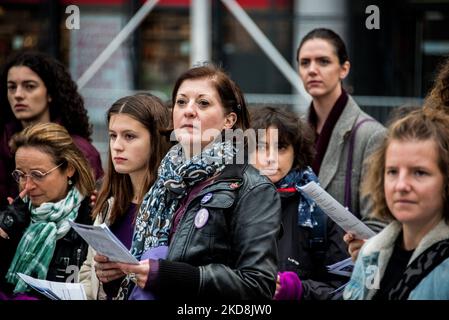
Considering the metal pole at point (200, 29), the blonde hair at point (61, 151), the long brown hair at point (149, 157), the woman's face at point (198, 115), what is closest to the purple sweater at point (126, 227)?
the long brown hair at point (149, 157)

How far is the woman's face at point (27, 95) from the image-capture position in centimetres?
582

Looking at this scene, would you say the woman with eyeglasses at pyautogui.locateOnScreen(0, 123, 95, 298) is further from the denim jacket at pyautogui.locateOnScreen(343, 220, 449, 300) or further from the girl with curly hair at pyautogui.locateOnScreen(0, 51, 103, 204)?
the denim jacket at pyautogui.locateOnScreen(343, 220, 449, 300)

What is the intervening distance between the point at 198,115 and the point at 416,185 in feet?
3.49

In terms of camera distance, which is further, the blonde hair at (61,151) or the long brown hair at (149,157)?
the blonde hair at (61,151)

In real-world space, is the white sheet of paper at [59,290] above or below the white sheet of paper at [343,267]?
below

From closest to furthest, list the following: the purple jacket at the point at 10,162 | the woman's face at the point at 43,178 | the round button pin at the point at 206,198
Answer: the round button pin at the point at 206,198 < the woman's face at the point at 43,178 < the purple jacket at the point at 10,162

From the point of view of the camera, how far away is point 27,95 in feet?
19.1

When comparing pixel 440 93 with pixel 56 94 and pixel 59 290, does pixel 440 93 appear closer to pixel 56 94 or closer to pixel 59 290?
pixel 59 290

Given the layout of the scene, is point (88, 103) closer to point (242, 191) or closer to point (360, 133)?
point (360, 133)

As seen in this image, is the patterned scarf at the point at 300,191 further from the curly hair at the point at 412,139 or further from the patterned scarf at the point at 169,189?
the curly hair at the point at 412,139

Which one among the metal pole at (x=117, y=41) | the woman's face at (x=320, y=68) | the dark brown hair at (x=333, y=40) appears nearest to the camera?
the woman's face at (x=320, y=68)
